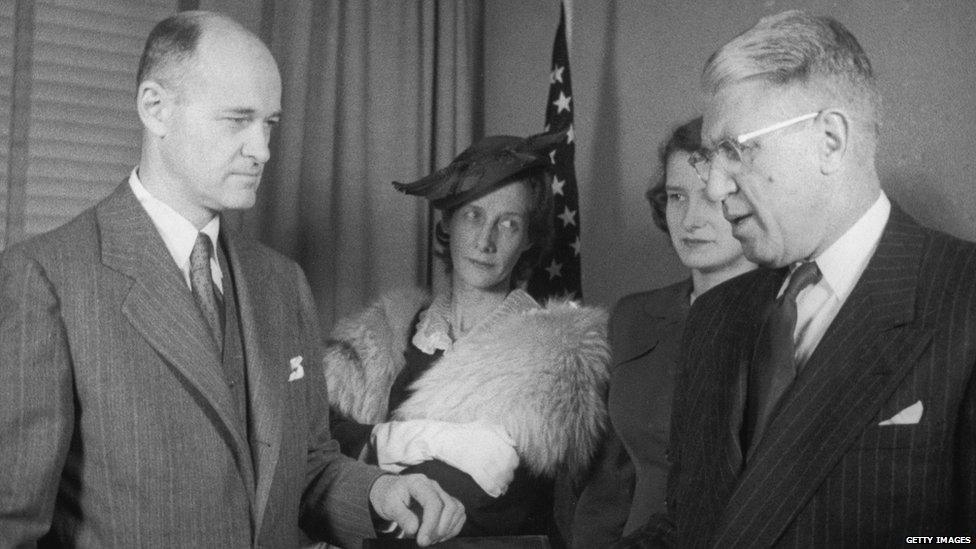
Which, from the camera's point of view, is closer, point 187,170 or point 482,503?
point 187,170

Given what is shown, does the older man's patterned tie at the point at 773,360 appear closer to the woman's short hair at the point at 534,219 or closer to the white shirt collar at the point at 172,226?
the white shirt collar at the point at 172,226

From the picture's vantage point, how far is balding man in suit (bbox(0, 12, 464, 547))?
1.52 metres

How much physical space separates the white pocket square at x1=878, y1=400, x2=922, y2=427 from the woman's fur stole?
1.03 m

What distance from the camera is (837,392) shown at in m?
1.24

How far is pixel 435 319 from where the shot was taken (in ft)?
8.30

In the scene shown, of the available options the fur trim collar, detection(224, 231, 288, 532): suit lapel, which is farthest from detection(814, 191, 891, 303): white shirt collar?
the fur trim collar

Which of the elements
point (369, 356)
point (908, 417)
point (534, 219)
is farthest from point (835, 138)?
point (369, 356)

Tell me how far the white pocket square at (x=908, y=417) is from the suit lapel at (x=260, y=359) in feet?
3.39

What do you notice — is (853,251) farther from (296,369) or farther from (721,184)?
(296,369)

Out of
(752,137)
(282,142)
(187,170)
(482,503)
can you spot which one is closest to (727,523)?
(752,137)

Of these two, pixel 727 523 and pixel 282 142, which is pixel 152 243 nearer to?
pixel 727 523

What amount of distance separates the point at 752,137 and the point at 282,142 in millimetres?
1964

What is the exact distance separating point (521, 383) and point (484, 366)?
111mm

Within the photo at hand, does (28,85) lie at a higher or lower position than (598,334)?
higher
